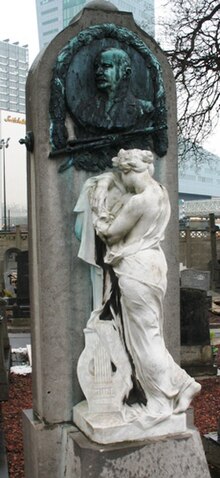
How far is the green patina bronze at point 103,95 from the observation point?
4.23m

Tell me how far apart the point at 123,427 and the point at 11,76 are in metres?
147

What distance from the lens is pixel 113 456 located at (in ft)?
12.1

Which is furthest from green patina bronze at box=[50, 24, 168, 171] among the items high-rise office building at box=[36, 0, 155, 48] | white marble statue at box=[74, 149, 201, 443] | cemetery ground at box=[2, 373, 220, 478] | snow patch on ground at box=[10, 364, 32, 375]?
high-rise office building at box=[36, 0, 155, 48]

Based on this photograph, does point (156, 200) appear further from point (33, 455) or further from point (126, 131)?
point (33, 455)

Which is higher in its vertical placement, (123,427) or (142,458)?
(123,427)

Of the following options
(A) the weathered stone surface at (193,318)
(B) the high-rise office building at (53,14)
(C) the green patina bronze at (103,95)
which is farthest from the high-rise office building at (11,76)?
(C) the green patina bronze at (103,95)

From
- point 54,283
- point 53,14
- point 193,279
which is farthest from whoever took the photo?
point 53,14

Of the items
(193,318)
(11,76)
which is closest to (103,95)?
(193,318)

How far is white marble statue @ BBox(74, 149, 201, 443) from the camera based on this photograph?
386 cm

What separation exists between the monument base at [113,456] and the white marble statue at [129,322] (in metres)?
0.07

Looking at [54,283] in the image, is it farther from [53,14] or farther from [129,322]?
[53,14]

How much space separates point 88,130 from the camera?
171 inches

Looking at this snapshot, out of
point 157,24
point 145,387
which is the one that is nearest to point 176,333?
point 145,387

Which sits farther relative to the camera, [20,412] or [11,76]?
[11,76]
